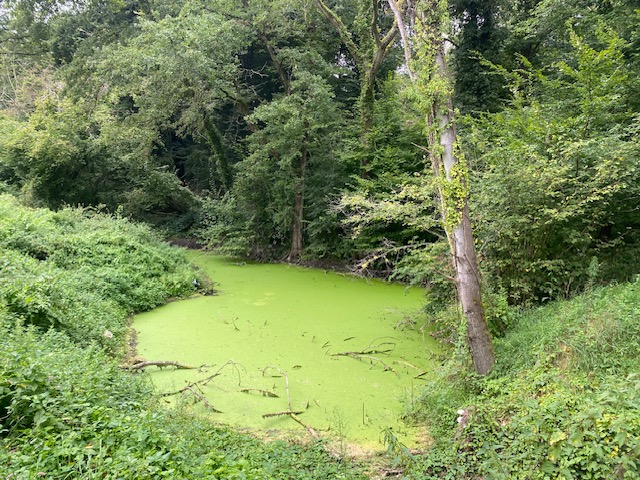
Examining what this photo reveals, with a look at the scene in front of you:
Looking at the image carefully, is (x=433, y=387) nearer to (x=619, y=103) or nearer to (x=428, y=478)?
(x=428, y=478)

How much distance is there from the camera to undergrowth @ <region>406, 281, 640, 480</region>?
82.0 inches

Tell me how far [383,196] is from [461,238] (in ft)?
7.03

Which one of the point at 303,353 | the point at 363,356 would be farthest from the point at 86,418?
the point at 363,356

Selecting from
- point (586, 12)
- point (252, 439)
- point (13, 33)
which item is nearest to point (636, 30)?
point (586, 12)

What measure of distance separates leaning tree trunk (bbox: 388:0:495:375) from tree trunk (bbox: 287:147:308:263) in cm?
675

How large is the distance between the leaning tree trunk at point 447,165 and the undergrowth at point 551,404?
43 centimetres

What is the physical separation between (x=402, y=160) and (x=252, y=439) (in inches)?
290

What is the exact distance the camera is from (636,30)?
6.23 meters

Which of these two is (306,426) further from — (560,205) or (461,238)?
(560,205)

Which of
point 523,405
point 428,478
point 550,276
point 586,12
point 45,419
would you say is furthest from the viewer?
point 586,12

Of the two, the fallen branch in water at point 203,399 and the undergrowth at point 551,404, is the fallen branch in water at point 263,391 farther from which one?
the undergrowth at point 551,404

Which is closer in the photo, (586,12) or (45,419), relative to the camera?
(45,419)

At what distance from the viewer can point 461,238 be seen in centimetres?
370

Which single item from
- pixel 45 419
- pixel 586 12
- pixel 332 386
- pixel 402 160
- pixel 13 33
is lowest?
pixel 332 386
